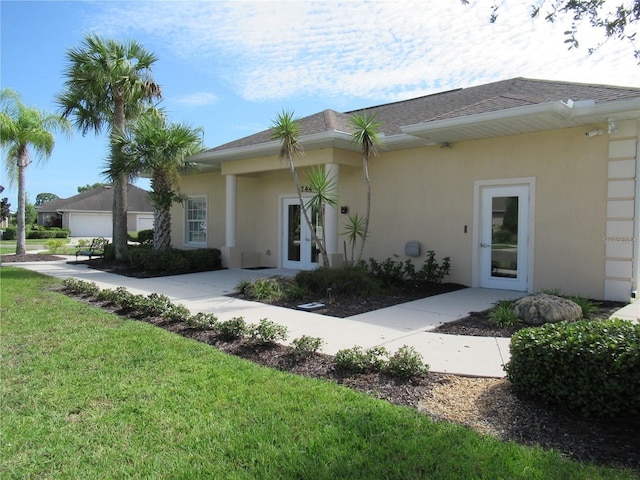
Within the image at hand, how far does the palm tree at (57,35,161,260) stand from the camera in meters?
14.7

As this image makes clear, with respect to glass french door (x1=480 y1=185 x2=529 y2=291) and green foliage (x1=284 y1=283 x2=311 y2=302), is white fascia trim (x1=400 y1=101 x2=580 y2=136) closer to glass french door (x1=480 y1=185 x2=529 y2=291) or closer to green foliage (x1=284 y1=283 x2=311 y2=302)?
glass french door (x1=480 y1=185 x2=529 y2=291)

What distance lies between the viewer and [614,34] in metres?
4.45

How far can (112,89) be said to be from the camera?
15.3m

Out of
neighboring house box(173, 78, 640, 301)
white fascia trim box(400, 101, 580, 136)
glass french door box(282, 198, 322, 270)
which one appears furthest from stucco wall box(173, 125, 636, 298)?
white fascia trim box(400, 101, 580, 136)

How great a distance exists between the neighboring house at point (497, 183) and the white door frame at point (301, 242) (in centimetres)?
4

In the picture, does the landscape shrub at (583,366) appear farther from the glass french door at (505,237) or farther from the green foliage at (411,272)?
the green foliage at (411,272)

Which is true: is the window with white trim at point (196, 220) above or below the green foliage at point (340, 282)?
above

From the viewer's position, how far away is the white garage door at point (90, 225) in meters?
45.7

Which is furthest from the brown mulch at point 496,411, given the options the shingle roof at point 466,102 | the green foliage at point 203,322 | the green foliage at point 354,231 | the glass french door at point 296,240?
the glass french door at point 296,240

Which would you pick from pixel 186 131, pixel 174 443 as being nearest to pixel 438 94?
pixel 186 131

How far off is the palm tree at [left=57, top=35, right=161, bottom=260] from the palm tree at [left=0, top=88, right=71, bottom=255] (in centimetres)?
289

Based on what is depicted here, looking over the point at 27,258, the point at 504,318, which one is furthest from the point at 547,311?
the point at 27,258

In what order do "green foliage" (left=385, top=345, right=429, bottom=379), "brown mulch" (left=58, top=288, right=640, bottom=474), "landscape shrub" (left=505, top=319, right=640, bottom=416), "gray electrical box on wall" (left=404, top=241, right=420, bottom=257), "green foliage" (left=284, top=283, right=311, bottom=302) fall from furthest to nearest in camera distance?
1. "gray electrical box on wall" (left=404, top=241, right=420, bottom=257)
2. "green foliage" (left=284, top=283, right=311, bottom=302)
3. "green foliage" (left=385, top=345, right=429, bottom=379)
4. "landscape shrub" (left=505, top=319, right=640, bottom=416)
5. "brown mulch" (left=58, top=288, right=640, bottom=474)

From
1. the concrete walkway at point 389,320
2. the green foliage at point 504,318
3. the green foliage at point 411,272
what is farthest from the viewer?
the green foliage at point 411,272
